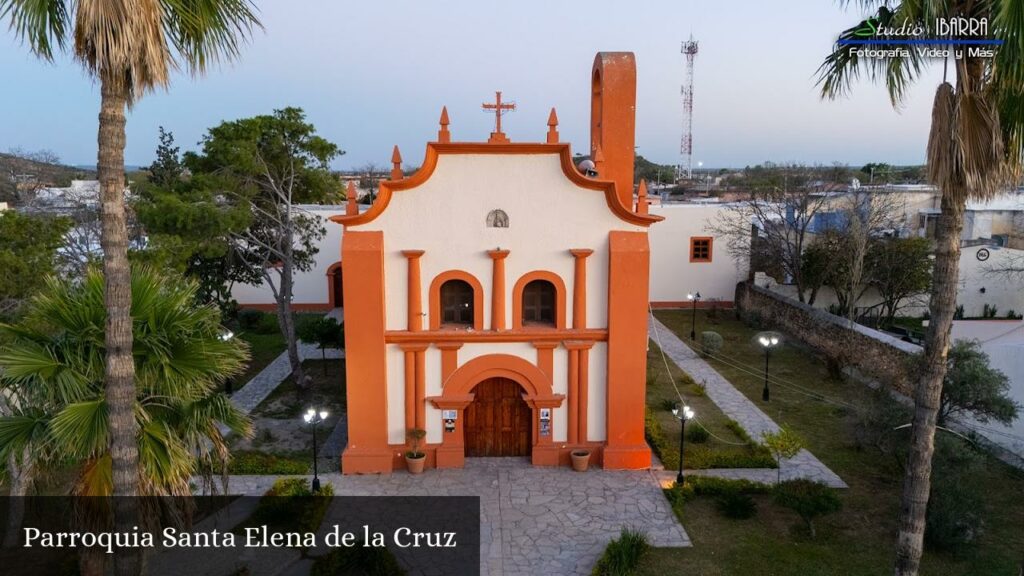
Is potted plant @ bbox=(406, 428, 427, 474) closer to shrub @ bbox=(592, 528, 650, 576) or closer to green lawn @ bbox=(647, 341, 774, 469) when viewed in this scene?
shrub @ bbox=(592, 528, 650, 576)

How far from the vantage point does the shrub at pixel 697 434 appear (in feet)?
52.7

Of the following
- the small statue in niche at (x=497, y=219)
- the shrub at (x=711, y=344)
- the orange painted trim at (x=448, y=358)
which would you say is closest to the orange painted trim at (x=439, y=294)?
the orange painted trim at (x=448, y=358)

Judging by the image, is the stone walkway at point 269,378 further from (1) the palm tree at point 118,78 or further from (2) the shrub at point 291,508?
(1) the palm tree at point 118,78

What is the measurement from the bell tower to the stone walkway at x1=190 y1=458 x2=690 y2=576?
21.4 feet

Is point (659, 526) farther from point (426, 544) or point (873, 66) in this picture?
point (873, 66)

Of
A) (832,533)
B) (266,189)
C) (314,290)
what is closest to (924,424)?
(832,533)

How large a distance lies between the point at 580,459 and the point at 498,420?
6.61ft

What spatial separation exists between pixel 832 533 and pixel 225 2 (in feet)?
41.1

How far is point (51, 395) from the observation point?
660 centimetres

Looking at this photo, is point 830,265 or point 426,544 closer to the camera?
point 426,544

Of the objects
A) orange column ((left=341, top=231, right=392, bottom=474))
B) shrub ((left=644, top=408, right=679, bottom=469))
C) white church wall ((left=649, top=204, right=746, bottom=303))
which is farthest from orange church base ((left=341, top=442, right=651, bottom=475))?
white church wall ((left=649, top=204, right=746, bottom=303))

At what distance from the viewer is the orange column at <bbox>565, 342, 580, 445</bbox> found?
1400 centimetres

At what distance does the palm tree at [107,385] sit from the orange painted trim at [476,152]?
20.3 feet

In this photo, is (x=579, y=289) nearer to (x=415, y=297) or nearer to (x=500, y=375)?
(x=500, y=375)
